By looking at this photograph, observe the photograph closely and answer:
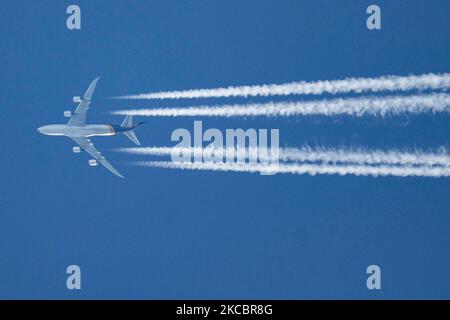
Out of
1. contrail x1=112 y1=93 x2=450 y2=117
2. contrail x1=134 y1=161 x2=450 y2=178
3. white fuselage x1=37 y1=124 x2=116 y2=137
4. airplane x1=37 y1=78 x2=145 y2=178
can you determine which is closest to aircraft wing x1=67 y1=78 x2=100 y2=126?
airplane x1=37 y1=78 x2=145 y2=178

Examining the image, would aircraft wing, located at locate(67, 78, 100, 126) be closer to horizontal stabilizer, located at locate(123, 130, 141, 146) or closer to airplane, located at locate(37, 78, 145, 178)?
airplane, located at locate(37, 78, 145, 178)

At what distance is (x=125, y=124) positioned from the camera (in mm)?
27656

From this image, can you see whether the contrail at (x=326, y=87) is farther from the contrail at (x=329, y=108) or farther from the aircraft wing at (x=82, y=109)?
the aircraft wing at (x=82, y=109)

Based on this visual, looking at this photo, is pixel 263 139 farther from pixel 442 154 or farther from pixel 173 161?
pixel 442 154

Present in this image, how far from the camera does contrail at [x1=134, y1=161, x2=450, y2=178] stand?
83.5 ft

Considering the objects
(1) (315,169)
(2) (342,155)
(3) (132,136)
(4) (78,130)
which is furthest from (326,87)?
(4) (78,130)

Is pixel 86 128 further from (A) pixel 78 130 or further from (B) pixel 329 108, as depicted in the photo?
(B) pixel 329 108

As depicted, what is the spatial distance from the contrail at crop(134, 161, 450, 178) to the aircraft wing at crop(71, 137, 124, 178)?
2.32ft

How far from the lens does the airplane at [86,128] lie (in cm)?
2753

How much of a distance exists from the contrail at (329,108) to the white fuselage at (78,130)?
556 millimetres

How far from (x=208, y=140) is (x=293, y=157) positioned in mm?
2297

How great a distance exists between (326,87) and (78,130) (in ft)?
22.6
